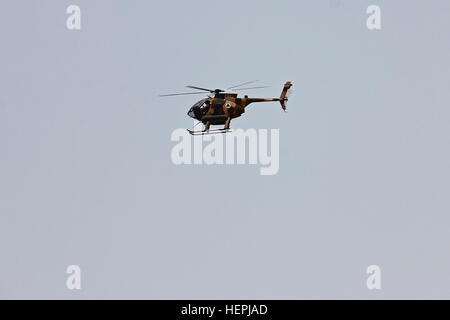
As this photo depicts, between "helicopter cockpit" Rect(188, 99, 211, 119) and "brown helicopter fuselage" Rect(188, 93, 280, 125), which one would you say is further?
"helicopter cockpit" Rect(188, 99, 211, 119)

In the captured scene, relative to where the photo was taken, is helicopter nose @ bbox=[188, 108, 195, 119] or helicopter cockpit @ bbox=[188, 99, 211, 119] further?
helicopter nose @ bbox=[188, 108, 195, 119]

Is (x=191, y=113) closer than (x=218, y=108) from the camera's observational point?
No

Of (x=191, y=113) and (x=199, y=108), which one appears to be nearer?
(x=199, y=108)

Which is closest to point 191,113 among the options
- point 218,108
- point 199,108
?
point 199,108

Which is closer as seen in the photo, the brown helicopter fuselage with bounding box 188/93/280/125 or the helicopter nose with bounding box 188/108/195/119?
the brown helicopter fuselage with bounding box 188/93/280/125

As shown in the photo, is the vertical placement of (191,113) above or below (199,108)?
below

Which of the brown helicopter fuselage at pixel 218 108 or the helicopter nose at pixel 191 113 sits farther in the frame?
the helicopter nose at pixel 191 113

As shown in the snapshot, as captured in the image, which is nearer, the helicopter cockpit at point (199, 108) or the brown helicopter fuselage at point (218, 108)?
the brown helicopter fuselage at point (218, 108)

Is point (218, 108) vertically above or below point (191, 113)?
above

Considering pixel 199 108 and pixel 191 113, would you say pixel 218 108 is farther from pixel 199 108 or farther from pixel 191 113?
pixel 191 113
